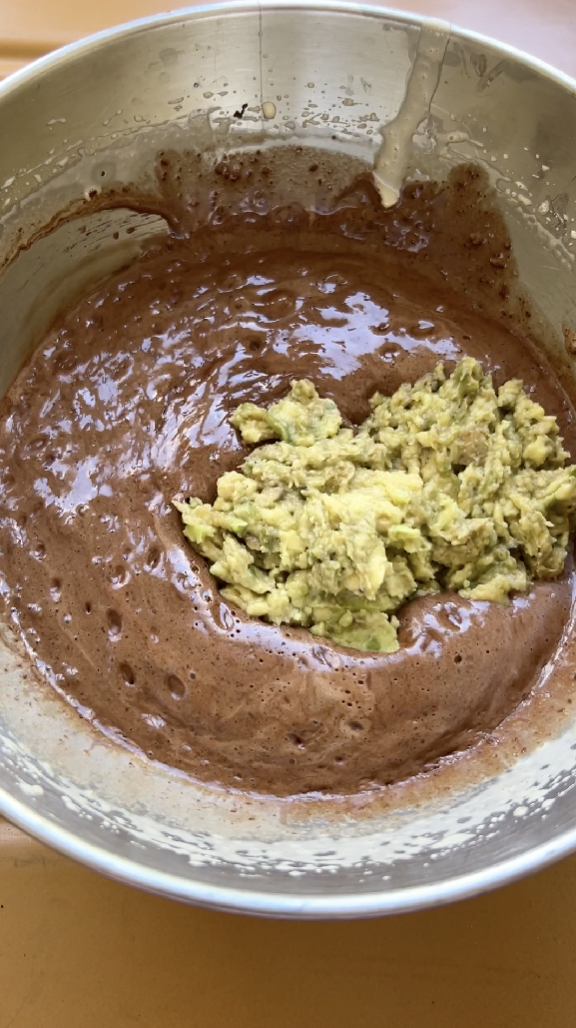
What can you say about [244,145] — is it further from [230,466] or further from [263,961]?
[263,961]

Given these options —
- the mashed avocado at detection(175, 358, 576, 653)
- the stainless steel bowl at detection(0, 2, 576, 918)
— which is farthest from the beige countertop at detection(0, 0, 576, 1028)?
the mashed avocado at detection(175, 358, 576, 653)

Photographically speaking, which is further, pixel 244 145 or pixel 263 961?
pixel 244 145

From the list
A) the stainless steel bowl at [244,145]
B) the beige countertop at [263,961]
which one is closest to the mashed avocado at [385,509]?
the stainless steel bowl at [244,145]

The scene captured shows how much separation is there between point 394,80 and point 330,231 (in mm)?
376

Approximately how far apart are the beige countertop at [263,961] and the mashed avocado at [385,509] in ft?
2.00

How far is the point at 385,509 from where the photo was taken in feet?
5.02

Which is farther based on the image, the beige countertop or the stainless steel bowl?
the beige countertop

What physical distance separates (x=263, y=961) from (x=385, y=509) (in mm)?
969

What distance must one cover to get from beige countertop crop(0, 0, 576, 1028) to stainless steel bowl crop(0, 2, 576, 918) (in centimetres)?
24

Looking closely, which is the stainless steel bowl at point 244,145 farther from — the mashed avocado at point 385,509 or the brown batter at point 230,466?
the mashed avocado at point 385,509

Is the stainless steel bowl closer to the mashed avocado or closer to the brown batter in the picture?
the brown batter

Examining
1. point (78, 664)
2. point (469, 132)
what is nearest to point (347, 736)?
point (78, 664)

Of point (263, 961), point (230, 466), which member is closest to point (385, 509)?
point (230, 466)

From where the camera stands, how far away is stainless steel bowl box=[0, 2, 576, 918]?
49.0 inches
